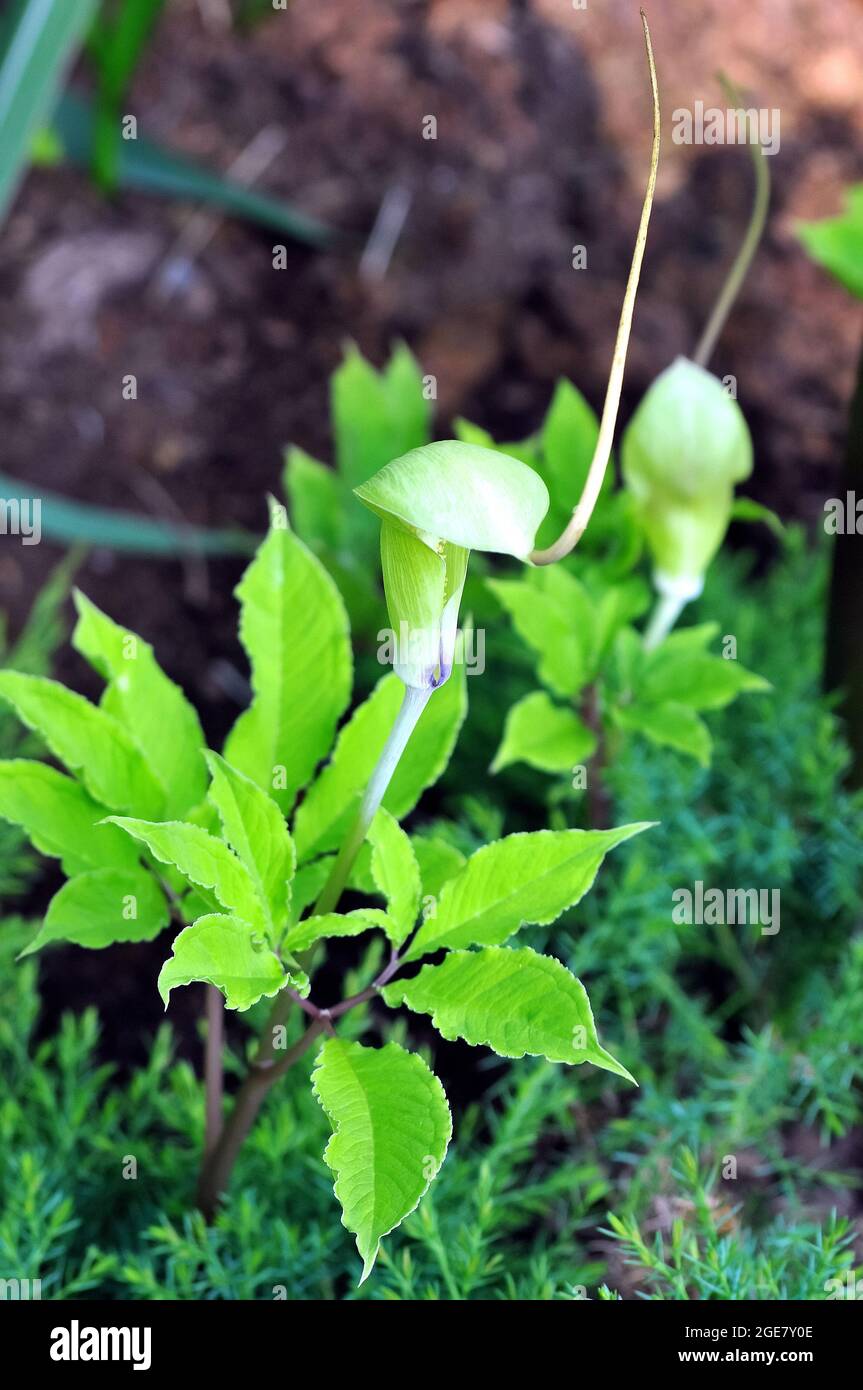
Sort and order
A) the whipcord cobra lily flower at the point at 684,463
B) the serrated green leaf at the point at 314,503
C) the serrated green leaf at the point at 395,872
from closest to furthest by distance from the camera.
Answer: the serrated green leaf at the point at 395,872 → the whipcord cobra lily flower at the point at 684,463 → the serrated green leaf at the point at 314,503

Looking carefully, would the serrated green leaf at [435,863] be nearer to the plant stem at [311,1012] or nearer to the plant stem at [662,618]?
the plant stem at [311,1012]

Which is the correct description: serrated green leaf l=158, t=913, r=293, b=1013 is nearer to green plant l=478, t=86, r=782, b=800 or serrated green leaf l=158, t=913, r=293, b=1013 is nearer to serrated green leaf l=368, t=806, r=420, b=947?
serrated green leaf l=368, t=806, r=420, b=947

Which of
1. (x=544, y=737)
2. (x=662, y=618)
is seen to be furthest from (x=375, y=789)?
(x=662, y=618)

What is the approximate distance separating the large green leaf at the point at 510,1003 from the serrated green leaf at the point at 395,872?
23 millimetres

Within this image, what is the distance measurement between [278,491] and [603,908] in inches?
22.0

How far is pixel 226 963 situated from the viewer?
401 mm

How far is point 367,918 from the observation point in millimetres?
437

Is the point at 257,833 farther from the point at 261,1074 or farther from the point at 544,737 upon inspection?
the point at 544,737

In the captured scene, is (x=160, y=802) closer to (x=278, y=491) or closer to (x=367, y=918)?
(x=367, y=918)

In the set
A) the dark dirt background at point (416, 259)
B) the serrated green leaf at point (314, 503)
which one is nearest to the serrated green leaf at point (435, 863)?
the serrated green leaf at point (314, 503)

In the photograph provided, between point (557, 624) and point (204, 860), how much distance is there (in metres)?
0.30

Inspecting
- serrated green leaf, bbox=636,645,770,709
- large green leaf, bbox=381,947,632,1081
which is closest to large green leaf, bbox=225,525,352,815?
large green leaf, bbox=381,947,632,1081

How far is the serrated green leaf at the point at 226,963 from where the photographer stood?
38cm
